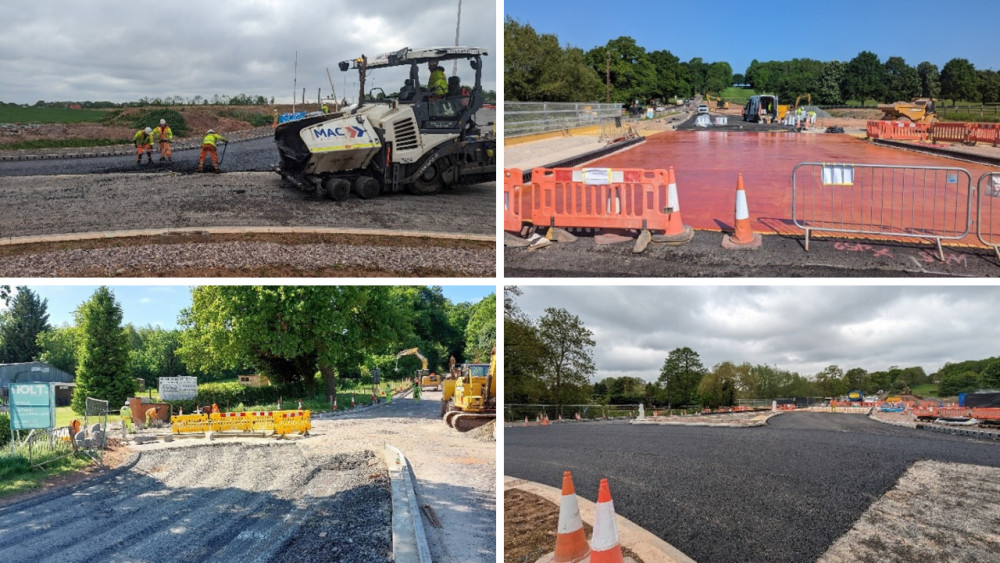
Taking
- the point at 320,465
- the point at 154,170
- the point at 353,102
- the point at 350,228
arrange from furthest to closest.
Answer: the point at 154,170, the point at 353,102, the point at 320,465, the point at 350,228

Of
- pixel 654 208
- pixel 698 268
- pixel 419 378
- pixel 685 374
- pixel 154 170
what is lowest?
pixel 419 378

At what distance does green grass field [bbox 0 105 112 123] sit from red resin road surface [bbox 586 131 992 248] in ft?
68.1

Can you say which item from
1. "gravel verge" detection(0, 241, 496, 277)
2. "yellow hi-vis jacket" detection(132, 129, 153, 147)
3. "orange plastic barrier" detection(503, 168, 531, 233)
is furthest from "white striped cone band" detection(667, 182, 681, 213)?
"yellow hi-vis jacket" detection(132, 129, 153, 147)

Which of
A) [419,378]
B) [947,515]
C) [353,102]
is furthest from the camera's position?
[419,378]

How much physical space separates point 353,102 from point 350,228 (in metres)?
4.00

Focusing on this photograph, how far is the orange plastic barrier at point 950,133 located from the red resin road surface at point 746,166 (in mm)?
3237

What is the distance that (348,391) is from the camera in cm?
2608

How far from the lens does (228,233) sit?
977cm

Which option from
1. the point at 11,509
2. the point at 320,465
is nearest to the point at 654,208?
the point at 320,465

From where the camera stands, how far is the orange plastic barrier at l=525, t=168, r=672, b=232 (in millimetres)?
7918

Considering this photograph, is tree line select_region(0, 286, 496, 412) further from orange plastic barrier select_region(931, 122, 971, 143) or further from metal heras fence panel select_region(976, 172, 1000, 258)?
orange plastic barrier select_region(931, 122, 971, 143)

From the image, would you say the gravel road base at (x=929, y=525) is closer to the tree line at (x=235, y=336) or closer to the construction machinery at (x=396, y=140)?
the tree line at (x=235, y=336)

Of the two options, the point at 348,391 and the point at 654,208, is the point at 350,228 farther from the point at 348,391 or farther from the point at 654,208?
the point at 348,391

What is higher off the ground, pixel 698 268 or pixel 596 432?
pixel 698 268
